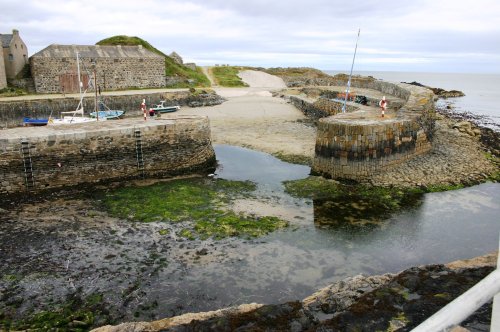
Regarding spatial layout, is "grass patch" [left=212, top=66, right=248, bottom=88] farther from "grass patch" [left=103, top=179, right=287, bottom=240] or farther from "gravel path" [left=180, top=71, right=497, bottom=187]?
"grass patch" [left=103, top=179, right=287, bottom=240]

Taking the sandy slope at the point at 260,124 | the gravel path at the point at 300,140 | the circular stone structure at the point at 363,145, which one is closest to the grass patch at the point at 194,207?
the circular stone structure at the point at 363,145

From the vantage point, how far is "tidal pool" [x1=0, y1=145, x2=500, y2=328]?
6.95m

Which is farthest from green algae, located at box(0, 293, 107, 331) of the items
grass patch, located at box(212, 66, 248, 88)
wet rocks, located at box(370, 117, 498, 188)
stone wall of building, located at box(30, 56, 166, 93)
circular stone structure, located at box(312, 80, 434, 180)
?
grass patch, located at box(212, 66, 248, 88)

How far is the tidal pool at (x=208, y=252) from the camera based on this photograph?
22.8 ft

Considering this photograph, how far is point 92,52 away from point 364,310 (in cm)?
3241

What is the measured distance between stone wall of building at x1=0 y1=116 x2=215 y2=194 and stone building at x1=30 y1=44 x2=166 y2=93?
16.9 metres

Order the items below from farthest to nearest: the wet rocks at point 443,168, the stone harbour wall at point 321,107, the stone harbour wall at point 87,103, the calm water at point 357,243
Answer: the stone harbour wall at point 87,103, the stone harbour wall at point 321,107, the wet rocks at point 443,168, the calm water at point 357,243

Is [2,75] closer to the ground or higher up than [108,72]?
closer to the ground

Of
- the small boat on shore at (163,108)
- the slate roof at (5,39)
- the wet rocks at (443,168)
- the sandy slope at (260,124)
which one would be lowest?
the wet rocks at (443,168)

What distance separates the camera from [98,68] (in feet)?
103

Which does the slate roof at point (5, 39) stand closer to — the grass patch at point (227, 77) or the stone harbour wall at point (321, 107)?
the grass patch at point (227, 77)

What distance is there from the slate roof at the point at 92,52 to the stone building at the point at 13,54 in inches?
72.2

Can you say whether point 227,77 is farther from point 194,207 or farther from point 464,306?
point 464,306

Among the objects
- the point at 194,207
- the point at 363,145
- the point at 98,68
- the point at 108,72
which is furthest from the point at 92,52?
the point at 363,145
